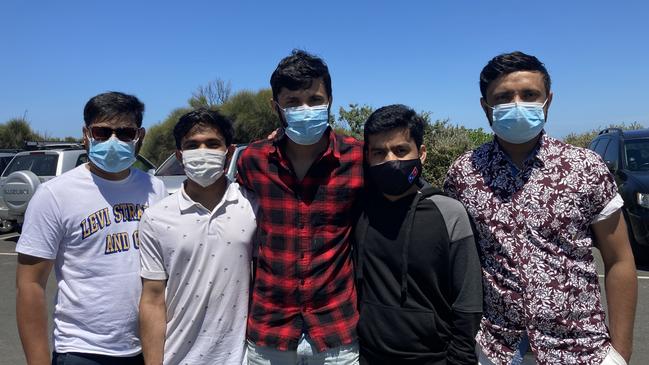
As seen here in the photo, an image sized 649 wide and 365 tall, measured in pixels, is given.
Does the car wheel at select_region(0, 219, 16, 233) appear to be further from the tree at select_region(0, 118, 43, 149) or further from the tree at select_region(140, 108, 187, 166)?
the tree at select_region(0, 118, 43, 149)

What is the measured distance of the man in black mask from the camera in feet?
7.95

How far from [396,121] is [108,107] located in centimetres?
145

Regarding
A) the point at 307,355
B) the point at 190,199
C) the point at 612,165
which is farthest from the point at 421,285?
the point at 612,165

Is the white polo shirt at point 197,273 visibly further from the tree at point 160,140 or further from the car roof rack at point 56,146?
the tree at point 160,140

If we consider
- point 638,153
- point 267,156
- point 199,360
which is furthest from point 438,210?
point 638,153

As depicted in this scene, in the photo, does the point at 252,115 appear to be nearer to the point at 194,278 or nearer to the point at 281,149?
the point at 281,149

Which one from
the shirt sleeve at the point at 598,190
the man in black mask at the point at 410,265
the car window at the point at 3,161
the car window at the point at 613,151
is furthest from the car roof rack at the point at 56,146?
the shirt sleeve at the point at 598,190

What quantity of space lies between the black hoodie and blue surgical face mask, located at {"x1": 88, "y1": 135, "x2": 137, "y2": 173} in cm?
126

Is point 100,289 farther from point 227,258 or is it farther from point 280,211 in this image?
point 280,211

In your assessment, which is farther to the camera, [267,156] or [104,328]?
[267,156]

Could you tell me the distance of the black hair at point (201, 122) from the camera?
2.67 meters

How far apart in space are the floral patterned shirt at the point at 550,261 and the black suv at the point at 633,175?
21.3ft

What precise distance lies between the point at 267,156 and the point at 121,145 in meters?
0.73

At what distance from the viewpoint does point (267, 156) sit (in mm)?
2750
